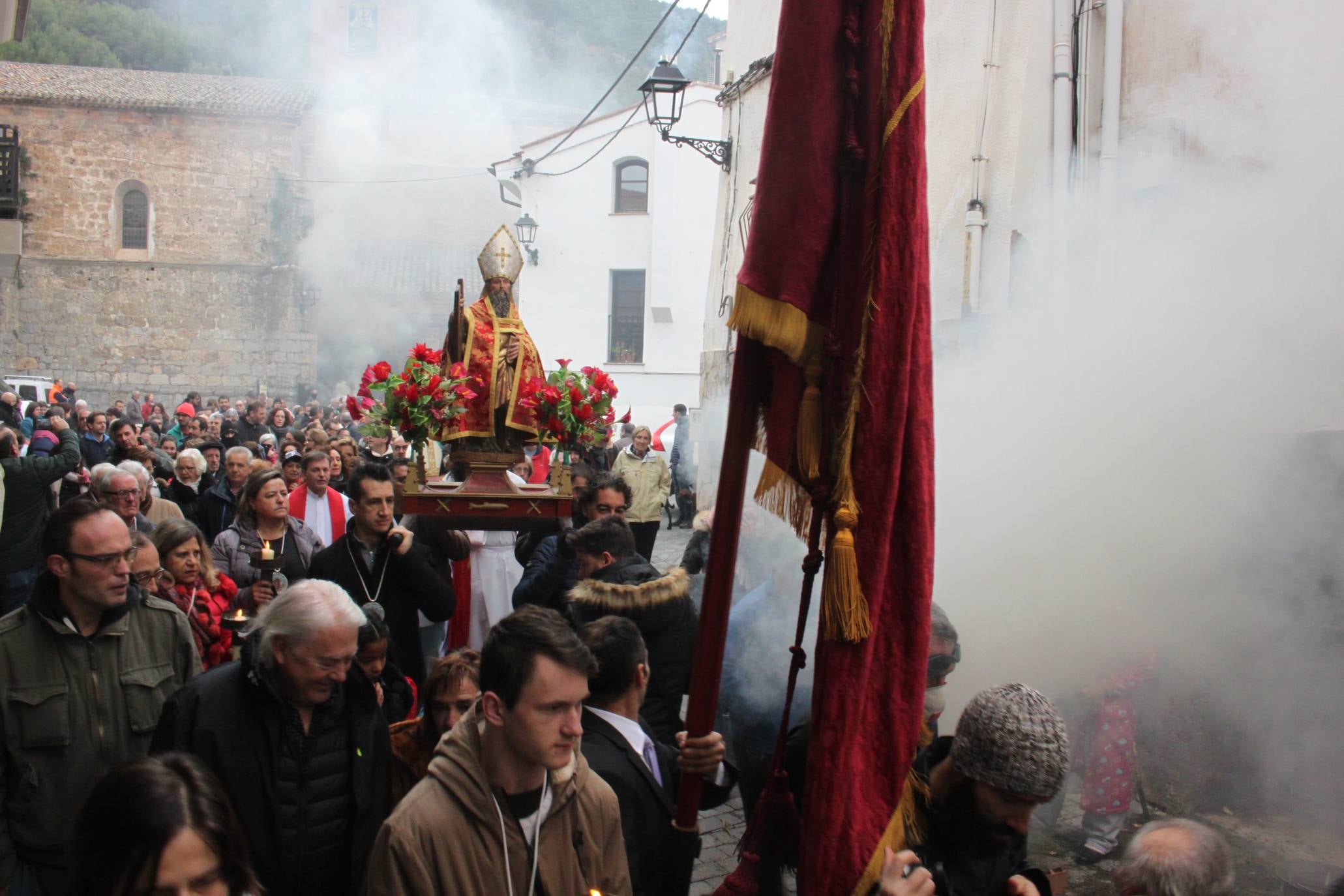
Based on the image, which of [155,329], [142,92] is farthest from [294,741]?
[142,92]

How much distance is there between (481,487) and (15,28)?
29.6ft

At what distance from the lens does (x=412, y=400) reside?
6.28m

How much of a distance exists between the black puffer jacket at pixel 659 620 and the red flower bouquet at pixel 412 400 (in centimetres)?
275

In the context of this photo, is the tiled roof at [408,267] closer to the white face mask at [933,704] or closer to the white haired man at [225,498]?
the white haired man at [225,498]

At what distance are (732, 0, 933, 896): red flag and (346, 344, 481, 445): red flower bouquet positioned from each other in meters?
4.39

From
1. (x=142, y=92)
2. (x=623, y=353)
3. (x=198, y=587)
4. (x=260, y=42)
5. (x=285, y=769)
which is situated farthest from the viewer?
(x=260, y=42)

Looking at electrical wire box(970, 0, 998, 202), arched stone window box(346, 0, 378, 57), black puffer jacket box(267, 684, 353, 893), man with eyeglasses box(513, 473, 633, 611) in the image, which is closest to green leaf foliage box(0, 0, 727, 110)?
arched stone window box(346, 0, 378, 57)

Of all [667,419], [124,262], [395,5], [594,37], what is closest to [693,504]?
[667,419]

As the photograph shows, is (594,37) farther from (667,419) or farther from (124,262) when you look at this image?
(667,419)

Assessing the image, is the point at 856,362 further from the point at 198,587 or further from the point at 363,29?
the point at 363,29

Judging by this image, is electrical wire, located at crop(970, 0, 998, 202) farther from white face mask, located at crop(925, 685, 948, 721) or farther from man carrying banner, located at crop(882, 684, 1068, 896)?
man carrying banner, located at crop(882, 684, 1068, 896)

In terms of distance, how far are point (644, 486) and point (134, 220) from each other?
28.5 metres

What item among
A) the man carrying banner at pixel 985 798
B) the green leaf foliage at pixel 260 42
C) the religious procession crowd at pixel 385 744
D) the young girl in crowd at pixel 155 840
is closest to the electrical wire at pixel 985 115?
the religious procession crowd at pixel 385 744

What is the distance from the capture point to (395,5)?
42.8m
